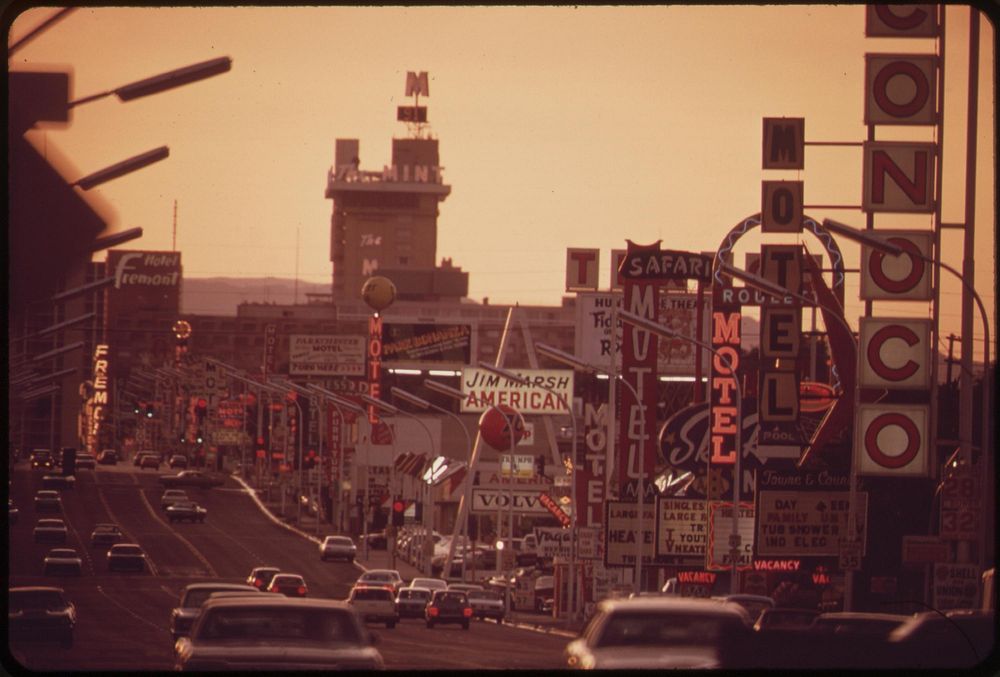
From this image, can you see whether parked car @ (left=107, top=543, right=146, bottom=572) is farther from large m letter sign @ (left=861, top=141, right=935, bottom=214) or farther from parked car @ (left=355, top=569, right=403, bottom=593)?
large m letter sign @ (left=861, top=141, right=935, bottom=214)

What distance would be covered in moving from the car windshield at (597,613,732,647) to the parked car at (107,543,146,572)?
6349 cm

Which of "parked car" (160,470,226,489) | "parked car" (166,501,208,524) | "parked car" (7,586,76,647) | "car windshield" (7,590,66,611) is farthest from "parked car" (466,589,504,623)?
"parked car" (160,470,226,489)

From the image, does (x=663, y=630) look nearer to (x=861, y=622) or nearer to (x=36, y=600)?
(x=861, y=622)

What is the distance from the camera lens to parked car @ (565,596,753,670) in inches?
715

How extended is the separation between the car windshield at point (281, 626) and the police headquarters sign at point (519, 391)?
296 ft

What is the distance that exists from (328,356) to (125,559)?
77473 mm

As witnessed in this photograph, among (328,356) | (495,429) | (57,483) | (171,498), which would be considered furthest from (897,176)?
(328,356)

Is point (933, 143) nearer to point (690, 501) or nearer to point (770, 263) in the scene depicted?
point (770, 263)

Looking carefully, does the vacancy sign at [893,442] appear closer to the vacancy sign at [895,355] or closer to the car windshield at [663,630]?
the vacancy sign at [895,355]

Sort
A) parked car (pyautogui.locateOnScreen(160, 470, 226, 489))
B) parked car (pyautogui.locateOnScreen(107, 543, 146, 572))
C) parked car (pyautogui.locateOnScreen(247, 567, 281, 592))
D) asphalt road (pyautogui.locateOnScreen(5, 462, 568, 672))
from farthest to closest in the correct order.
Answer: parked car (pyautogui.locateOnScreen(160, 470, 226, 489)) < parked car (pyautogui.locateOnScreen(107, 543, 146, 572)) < parked car (pyautogui.locateOnScreen(247, 567, 281, 592)) < asphalt road (pyautogui.locateOnScreen(5, 462, 568, 672))

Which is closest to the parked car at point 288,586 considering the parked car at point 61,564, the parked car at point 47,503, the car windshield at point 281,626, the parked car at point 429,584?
the parked car at point 429,584

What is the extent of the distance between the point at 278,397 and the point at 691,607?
566 ft

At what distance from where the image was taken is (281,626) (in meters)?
18.5

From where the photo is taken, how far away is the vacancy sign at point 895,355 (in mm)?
47188
